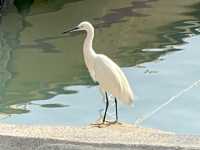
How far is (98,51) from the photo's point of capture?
10070 mm

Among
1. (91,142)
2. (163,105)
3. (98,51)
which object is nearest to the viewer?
(91,142)

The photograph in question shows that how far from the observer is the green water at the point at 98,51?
703 cm

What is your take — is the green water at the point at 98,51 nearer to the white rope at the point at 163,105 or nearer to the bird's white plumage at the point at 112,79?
the white rope at the point at 163,105

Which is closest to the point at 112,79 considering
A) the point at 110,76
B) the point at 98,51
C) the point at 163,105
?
the point at 110,76

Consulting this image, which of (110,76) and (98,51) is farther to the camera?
(98,51)

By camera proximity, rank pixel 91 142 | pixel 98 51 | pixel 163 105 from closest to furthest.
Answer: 1. pixel 91 142
2. pixel 163 105
3. pixel 98 51

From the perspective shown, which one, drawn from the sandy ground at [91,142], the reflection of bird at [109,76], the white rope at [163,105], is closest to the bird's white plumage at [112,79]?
the reflection of bird at [109,76]

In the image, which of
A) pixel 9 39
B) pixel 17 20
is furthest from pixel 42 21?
pixel 9 39

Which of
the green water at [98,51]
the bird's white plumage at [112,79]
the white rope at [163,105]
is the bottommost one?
the white rope at [163,105]

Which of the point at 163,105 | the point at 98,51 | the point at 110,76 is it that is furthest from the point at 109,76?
the point at 98,51

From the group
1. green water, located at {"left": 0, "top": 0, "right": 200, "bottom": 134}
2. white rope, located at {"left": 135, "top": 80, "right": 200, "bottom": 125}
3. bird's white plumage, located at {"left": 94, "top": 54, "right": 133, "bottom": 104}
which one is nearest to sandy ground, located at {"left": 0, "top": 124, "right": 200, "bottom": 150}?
bird's white plumage, located at {"left": 94, "top": 54, "right": 133, "bottom": 104}

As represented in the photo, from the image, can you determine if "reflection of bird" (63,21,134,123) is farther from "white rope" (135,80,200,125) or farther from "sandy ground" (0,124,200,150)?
"sandy ground" (0,124,200,150)

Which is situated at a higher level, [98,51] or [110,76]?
[110,76]

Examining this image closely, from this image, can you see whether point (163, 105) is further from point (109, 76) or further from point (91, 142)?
point (91, 142)
